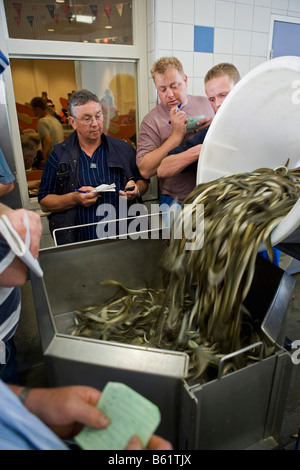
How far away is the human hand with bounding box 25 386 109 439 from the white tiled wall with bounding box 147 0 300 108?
2.36 metres

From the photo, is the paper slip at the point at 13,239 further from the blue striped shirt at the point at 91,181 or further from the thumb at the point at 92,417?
the blue striped shirt at the point at 91,181

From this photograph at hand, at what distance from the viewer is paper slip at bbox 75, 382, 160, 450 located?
1.76 ft

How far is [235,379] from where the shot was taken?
2.42 feet

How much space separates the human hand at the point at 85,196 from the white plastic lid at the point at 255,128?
61cm

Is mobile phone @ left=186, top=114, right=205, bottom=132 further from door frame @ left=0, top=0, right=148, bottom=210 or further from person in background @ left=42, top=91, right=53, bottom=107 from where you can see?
person in background @ left=42, top=91, right=53, bottom=107

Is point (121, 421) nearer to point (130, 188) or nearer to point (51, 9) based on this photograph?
point (130, 188)

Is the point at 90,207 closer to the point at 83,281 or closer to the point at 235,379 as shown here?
the point at 83,281

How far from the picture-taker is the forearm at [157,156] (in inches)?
70.4

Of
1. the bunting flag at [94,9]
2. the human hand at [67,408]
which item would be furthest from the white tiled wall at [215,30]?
the human hand at [67,408]

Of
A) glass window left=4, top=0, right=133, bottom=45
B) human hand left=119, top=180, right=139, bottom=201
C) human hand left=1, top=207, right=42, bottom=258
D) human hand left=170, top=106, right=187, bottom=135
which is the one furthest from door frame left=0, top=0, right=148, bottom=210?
human hand left=1, top=207, right=42, bottom=258

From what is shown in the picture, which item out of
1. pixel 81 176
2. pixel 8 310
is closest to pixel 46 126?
pixel 81 176

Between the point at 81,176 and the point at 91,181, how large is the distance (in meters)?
0.06
